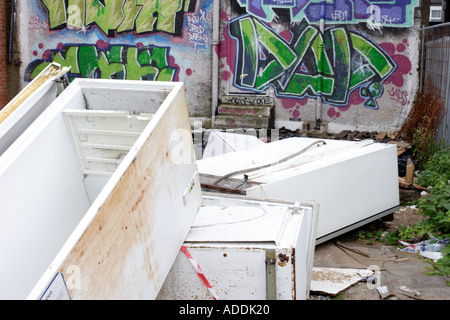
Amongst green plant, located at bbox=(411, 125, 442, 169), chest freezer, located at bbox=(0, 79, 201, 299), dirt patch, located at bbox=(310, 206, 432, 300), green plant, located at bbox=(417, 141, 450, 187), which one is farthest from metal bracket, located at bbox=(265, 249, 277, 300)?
green plant, located at bbox=(411, 125, 442, 169)

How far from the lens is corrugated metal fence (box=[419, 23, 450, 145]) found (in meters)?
7.08

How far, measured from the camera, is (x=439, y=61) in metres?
7.59

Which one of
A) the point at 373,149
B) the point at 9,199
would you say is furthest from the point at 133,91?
the point at 373,149

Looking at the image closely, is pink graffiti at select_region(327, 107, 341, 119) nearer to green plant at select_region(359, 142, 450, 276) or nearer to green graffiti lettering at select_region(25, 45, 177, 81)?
green graffiti lettering at select_region(25, 45, 177, 81)

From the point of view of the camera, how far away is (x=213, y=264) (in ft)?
9.50

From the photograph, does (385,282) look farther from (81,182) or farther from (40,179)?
(40,179)

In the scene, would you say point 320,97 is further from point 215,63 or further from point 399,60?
point 215,63

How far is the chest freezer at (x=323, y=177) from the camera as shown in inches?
176

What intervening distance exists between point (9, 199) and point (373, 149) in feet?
12.0

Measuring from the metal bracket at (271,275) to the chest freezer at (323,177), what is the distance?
1.44m

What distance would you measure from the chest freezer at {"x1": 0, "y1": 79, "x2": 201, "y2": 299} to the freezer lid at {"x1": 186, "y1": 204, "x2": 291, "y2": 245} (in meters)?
0.12

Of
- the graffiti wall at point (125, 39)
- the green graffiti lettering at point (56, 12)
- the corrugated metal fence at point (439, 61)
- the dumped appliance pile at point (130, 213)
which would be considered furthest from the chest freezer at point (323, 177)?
the green graffiti lettering at point (56, 12)

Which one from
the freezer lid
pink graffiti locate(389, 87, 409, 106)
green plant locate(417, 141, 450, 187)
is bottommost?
green plant locate(417, 141, 450, 187)

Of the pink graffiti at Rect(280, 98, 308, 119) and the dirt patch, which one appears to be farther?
the pink graffiti at Rect(280, 98, 308, 119)
